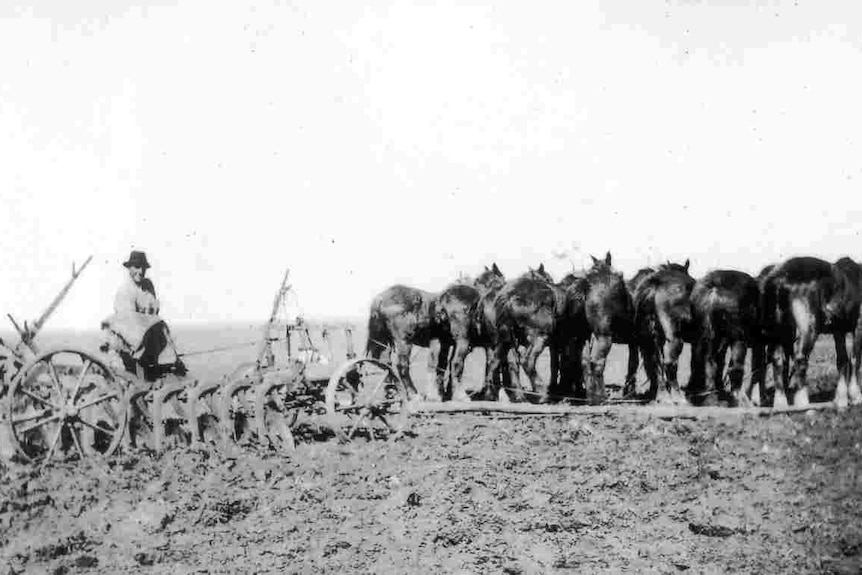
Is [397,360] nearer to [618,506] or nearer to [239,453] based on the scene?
[239,453]

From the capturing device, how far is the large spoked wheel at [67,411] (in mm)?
8984

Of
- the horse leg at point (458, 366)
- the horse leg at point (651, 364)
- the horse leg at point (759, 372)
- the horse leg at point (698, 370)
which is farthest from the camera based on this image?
the horse leg at point (458, 366)

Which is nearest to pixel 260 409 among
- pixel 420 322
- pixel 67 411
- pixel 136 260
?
pixel 67 411

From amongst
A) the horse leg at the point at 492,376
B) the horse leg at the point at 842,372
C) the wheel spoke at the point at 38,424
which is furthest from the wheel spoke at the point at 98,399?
the horse leg at the point at 842,372

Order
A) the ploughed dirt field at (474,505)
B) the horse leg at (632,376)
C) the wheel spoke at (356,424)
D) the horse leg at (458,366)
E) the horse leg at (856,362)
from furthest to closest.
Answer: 1. the horse leg at (458,366)
2. the horse leg at (632,376)
3. the horse leg at (856,362)
4. the wheel spoke at (356,424)
5. the ploughed dirt field at (474,505)

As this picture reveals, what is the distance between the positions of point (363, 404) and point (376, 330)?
13.5ft

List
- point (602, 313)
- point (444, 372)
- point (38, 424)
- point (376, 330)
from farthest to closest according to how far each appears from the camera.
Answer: point (444, 372) → point (376, 330) → point (602, 313) → point (38, 424)

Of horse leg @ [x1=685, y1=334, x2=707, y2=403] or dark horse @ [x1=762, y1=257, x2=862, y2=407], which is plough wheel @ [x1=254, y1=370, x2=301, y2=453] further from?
dark horse @ [x1=762, y1=257, x2=862, y2=407]

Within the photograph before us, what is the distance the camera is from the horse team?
438 inches

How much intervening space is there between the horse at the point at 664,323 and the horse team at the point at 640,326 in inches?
0.7

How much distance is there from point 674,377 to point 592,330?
63.6 inches

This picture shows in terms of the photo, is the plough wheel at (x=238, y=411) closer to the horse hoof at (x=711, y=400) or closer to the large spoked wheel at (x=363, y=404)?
the large spoked wheel at (x=363, y=404)

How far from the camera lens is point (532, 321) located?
12.9m

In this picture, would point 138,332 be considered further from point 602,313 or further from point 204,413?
point 602,313
